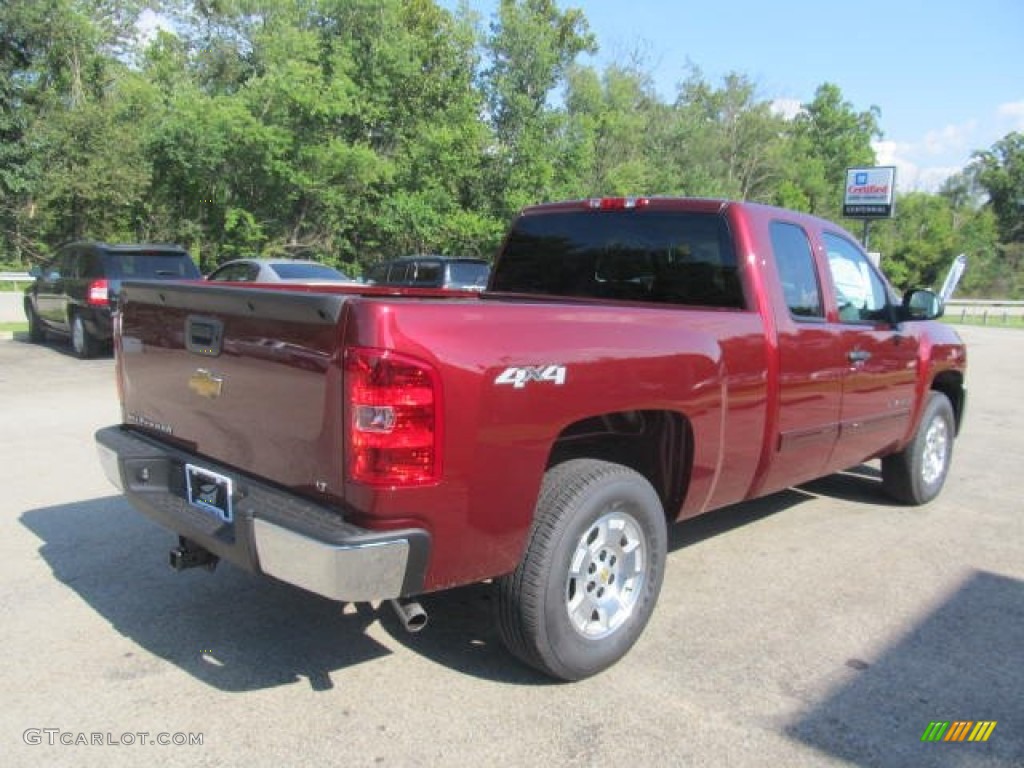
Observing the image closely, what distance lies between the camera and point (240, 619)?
3779mm

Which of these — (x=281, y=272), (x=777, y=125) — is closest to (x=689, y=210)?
(x=281, y=272)

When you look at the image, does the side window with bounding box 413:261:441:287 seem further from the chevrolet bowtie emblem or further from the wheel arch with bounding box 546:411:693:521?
the chevrolet bowtie emblem

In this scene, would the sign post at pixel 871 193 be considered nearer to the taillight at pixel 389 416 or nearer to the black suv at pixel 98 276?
the black suv at pixel 98 276

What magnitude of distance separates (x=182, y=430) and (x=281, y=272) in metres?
11.9

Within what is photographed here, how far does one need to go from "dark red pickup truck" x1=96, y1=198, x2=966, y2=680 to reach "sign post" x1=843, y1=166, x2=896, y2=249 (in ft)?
93.7

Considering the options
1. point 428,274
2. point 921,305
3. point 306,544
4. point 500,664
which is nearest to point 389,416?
point 306,544

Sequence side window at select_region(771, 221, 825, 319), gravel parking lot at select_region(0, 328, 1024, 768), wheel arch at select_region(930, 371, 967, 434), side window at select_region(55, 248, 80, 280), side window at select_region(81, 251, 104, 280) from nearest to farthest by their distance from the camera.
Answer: gravel parking lot at select_region(0, 328, 1024, 768) < side window at select_region(771, 221, 825, 319) < wheel arch at select_region(930, 371, 967, 434) < side window at select_region(81, 251, 104, 280) < side window at select_region(55, 248, 80, 280)

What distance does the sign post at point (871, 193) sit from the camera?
30516 millimetres

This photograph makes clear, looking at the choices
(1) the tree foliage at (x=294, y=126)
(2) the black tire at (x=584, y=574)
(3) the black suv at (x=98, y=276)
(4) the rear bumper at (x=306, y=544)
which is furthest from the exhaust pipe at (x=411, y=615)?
(1) the tree foliage at (x=294, y=126)

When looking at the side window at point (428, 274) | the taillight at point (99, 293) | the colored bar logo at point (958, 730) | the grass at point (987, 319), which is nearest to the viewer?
the colored bar logo at point (958, 730)

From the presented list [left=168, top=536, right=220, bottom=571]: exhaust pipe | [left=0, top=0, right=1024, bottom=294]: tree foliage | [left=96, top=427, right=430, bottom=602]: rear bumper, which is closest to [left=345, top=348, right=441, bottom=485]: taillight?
[left=96, top=427, right=430, bottom=602]: rear bumper

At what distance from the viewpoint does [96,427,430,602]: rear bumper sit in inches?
99.8

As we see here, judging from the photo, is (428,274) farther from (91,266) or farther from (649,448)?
(649,448)

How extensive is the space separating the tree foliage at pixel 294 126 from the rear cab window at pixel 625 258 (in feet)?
68.9
